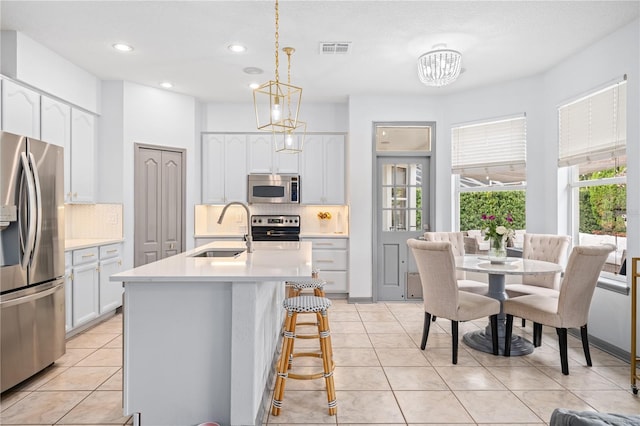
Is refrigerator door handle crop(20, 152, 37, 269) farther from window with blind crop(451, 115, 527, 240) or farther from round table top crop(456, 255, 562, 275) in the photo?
window with blind crop(451, 115, 527, 240)

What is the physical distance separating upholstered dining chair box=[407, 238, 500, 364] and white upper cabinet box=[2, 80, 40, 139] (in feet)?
11.4

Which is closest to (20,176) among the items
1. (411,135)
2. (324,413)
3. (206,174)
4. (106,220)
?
(106,220)

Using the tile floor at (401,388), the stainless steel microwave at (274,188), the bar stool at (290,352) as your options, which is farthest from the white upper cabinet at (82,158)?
the bar stool at (290,352)

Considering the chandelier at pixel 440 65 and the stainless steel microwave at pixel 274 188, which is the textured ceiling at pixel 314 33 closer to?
the chandelier at pixel 440 65

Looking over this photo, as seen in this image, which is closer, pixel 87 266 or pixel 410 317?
pixel 87 266

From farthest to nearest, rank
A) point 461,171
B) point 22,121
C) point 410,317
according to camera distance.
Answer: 1. point 461,171
2. point 410,317
3. point 22,121

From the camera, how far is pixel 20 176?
266cm

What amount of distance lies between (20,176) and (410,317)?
3.85m

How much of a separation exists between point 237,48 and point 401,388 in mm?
3214

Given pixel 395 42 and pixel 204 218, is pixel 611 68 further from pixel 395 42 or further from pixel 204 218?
pixel 204 218

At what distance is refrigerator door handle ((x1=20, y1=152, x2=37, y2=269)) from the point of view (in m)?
2.67

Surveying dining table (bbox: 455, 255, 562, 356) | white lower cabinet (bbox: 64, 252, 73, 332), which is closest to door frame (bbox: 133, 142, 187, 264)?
white lower cabinet (bbox: 64, 252, 73, 332)

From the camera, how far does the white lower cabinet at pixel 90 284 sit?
357cm

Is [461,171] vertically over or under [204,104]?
under
